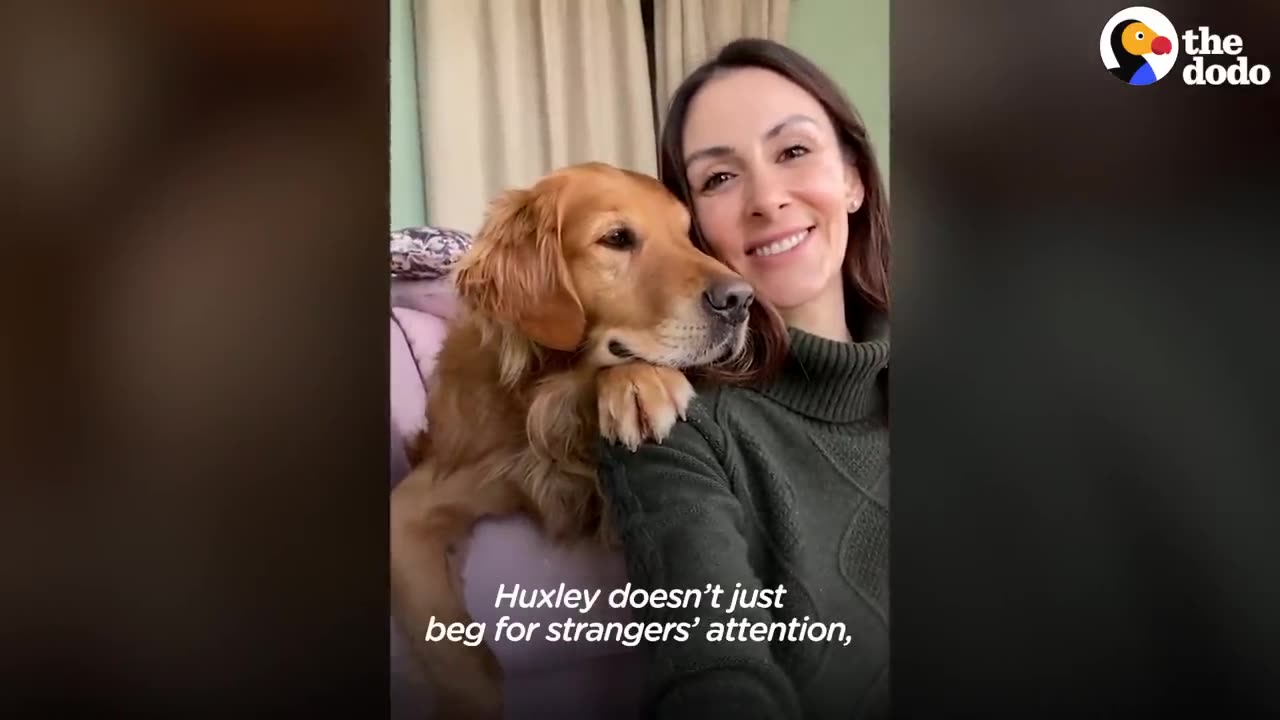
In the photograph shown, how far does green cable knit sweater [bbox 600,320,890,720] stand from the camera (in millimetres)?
1390

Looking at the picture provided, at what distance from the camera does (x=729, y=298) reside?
1.38m

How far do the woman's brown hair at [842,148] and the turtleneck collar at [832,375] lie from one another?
0.07 feet

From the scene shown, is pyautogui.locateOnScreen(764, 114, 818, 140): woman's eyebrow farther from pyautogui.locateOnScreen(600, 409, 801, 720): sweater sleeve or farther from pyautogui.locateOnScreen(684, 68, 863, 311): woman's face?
pyautogui.locateOnScreen(600, 409, 801, 720): sweater sleeve

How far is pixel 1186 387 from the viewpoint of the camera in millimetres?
1489

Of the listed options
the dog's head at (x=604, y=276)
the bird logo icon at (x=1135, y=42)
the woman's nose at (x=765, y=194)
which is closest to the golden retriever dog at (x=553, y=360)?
the dog's head at (x=604, y=276)

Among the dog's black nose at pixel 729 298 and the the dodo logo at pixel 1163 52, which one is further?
the the dodo logo at pixel 1163 52

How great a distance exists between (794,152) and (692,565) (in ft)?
2.11

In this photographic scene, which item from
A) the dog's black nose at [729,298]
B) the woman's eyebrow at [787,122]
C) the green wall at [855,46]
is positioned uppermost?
the green wall at [855,46]

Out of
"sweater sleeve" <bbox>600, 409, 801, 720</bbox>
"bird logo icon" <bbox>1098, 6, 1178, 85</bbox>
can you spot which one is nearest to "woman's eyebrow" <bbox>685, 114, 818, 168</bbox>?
"sweater sleeve" <bbox>600, 409, 801, 720</bbox>

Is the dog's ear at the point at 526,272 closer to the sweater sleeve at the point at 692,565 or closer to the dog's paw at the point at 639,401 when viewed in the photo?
the dog's paw at the point at 639,401

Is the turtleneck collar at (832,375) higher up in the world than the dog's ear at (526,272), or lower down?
lower down

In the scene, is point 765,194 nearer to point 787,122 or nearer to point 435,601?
point 787,122

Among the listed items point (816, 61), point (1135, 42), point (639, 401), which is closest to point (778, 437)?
point (639, 401)

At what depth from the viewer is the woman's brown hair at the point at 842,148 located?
140 cm
